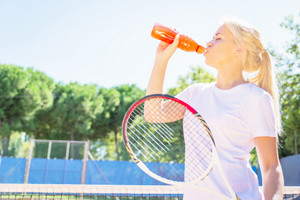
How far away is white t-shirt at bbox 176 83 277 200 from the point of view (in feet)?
4.73

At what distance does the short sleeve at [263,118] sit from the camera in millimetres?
1412

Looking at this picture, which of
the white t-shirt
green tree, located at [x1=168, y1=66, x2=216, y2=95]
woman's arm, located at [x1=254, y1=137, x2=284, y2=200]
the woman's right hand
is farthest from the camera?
green tree, located at [x1=168, y1=66, x2=216, y2=95]

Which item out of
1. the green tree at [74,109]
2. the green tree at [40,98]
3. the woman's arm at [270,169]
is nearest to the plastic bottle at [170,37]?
the woman's arm at [270,169]

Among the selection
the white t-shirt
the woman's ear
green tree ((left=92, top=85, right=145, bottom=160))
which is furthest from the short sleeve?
green tree ((left=92, top=85, right=145, bottom=160))

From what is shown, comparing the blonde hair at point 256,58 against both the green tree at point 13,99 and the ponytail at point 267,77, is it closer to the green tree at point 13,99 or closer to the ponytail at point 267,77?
the ponytail at point 267,77

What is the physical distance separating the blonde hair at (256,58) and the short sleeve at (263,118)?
154 millimetres

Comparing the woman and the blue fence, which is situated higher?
the woman

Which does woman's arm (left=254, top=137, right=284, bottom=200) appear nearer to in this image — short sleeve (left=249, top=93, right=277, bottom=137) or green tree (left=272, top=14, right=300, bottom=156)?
short sleeve (left=249, top=93, right=277, bottom=137)

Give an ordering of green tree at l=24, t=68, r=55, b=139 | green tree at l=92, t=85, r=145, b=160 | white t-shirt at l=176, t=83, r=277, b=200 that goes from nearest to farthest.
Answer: white t-shirt at l=176, t=83, r=277, b=200 < green tree at l=24, t=68, r=55, b=139 < green tree at l=92, t=85, r=145, b=160

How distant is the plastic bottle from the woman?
48 mm

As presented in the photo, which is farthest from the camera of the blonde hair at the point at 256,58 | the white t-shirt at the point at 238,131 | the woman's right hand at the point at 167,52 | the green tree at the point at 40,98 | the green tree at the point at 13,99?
the green tree at the point at 40,98

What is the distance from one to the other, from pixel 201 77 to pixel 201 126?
21.4m

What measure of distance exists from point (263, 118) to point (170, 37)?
2.27ft

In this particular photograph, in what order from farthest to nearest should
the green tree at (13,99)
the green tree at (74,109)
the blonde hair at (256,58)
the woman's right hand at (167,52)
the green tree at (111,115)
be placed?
the green tree at (111,115) → the green tree at (74,109) → the green tree at (13,99) → the woman's right hand at (167,52) → the blonde hair at (256,58)
